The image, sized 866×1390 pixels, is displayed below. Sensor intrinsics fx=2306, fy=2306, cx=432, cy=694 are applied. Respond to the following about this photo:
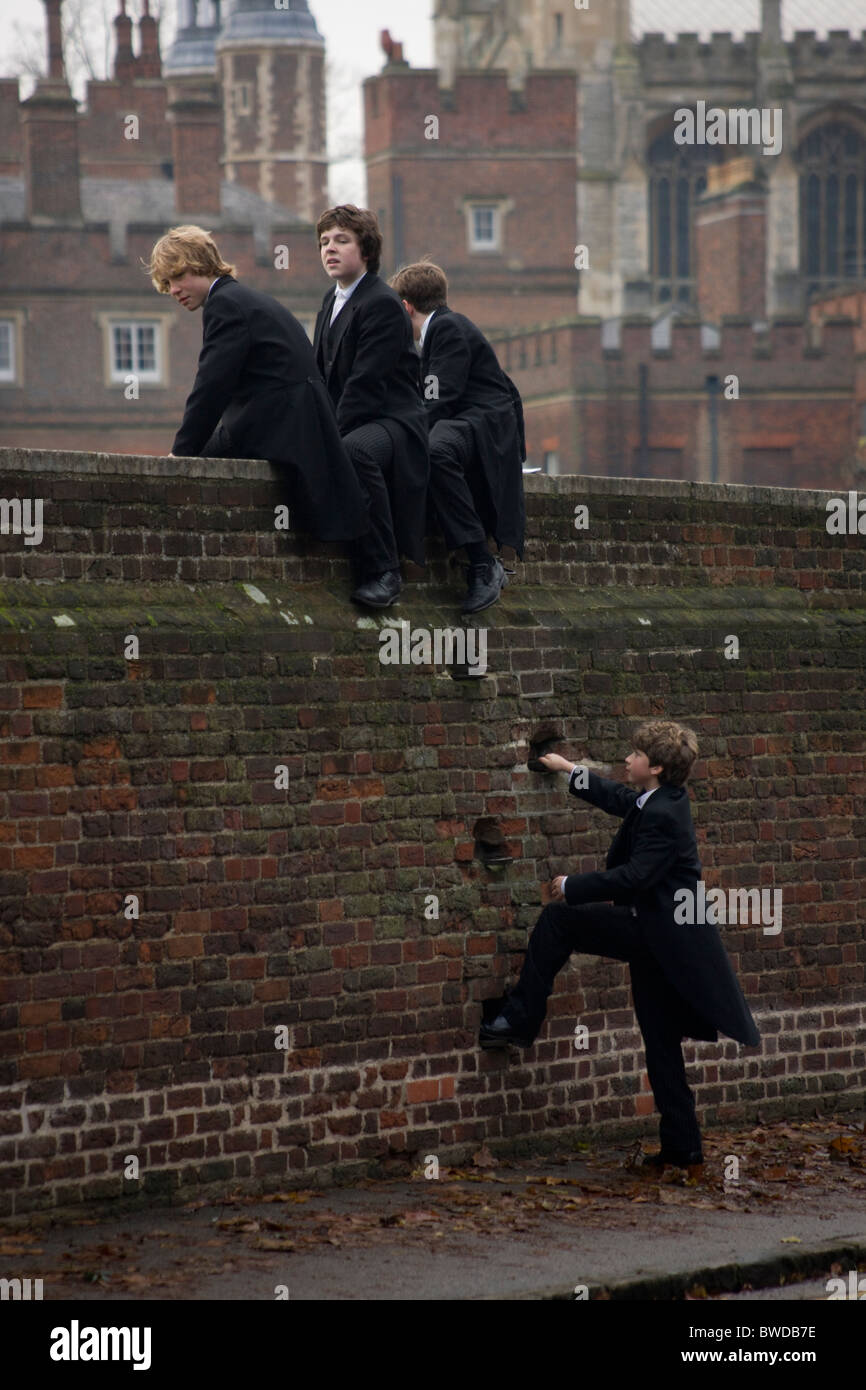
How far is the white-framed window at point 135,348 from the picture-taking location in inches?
2228

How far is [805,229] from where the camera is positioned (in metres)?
76.2

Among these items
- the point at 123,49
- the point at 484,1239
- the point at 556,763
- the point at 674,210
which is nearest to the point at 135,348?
the point at 123,49

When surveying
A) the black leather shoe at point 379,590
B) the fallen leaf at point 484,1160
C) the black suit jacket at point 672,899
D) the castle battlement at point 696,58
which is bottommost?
the fallen leaf at point 484,1160

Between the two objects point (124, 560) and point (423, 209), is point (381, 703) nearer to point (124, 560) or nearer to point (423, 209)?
point (124, 560)

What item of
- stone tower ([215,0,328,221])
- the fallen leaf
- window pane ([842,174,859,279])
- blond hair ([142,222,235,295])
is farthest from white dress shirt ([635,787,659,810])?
window pane ([842,174,859,279])

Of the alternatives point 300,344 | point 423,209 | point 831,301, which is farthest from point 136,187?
point 300,344

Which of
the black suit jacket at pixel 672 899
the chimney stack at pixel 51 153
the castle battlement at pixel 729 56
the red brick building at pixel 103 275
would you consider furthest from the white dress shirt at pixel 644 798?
the castle battlement at pixel 729 56

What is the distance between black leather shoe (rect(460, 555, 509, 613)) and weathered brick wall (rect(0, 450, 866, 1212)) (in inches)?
6.6

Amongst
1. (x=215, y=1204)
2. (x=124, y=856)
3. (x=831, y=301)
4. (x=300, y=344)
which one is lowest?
(x=215, y=1204)

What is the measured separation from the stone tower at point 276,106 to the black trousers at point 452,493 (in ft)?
200

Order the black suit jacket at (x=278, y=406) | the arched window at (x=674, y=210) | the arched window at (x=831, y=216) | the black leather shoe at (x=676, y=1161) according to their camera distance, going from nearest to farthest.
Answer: the black suit jacket at (x=278, y=406) < the black leather shoe at (x=676, y=1161) < the arched window at (x=674, y=210) < the arched window at (x=831, y=216)

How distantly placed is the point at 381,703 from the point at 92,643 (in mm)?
1599

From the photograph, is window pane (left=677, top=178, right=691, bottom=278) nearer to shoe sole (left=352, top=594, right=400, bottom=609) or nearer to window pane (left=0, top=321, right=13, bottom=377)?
window pane (left=0, top=321, right=13, bottom=377)

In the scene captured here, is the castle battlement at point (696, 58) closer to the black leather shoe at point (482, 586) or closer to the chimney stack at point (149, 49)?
the chimney stack at point (149, 49)
